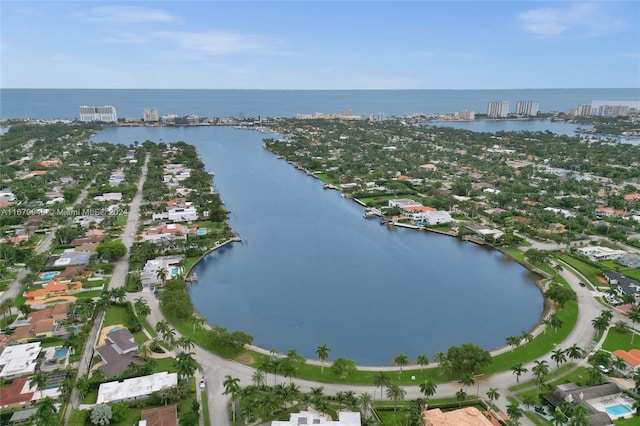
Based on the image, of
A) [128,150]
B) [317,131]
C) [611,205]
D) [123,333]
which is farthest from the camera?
[317,131]

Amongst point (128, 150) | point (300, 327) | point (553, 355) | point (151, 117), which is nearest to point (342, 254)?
point (300, 327)

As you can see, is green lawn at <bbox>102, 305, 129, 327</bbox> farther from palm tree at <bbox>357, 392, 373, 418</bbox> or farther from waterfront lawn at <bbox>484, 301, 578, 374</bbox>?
waterfront lawn at <bbox>484, 301, 578, 374</bbox>

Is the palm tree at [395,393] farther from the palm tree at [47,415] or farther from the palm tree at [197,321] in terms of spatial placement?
the palm tree at [47,415]

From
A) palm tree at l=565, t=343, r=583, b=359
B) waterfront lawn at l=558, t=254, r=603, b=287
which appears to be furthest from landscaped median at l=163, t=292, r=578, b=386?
waterfront lawn at l=558, t=254, r=603, b=287

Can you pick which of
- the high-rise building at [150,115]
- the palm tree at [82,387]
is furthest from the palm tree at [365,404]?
the high-rise building at [150,115]

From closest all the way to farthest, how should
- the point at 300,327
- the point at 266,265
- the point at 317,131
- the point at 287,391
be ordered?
the point at 287,391 → the point at 300,327 → the point at 266,265 → the point at 317,131

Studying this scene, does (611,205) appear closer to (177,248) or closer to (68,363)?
(177,248)
